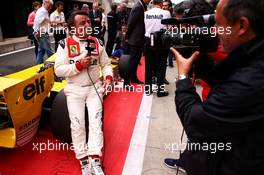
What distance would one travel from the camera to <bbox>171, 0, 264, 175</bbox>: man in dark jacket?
1004 millimetres

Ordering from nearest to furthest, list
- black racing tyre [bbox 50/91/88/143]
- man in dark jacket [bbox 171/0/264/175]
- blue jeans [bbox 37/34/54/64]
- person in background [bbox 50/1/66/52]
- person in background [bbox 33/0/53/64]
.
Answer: man in dark jacket [bbox 171/0/264/175]
black racing tyre [bbox 50/91/88/143]
person in background [bbox 33/0/53/64]
blue jeans [bbox 37/34/54/64]
person in background [bbox 50/1/66/52]

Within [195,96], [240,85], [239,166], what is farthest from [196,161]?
[240,85]

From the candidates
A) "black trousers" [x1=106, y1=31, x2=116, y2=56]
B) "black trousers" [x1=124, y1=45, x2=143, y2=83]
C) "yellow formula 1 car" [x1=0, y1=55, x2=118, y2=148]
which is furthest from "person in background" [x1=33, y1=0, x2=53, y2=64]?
"yellow formula 1 car" [x1=0, y1=55, x2=118, y2=148]

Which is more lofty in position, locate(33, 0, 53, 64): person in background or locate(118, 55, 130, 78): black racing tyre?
locate(33, 0, 53, 64): person in background

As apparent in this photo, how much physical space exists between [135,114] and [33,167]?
64.9 inches

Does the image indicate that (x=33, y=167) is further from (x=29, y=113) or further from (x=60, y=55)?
(x=60, y=55)

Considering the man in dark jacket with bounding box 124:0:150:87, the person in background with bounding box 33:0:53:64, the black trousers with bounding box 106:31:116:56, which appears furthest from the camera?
the black trousers with bounding box 106:31:116:56

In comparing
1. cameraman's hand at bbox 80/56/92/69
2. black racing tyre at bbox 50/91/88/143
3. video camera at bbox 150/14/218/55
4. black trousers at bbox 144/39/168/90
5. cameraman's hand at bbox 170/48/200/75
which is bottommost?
black racing tyre at bbox 50/91/88/143

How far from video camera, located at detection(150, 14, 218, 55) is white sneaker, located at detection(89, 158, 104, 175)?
4.64 ft

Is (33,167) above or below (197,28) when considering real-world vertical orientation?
below

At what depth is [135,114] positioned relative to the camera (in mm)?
3748

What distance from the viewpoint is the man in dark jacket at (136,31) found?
4418 millimetres

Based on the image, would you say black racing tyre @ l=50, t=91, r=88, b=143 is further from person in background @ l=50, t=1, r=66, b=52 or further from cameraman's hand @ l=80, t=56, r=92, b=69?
person in background @ l=50, t=1, r=66, b=52

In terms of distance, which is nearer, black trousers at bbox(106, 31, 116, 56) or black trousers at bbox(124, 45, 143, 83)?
black trousers at bbox(124, 45, 143, 83)
